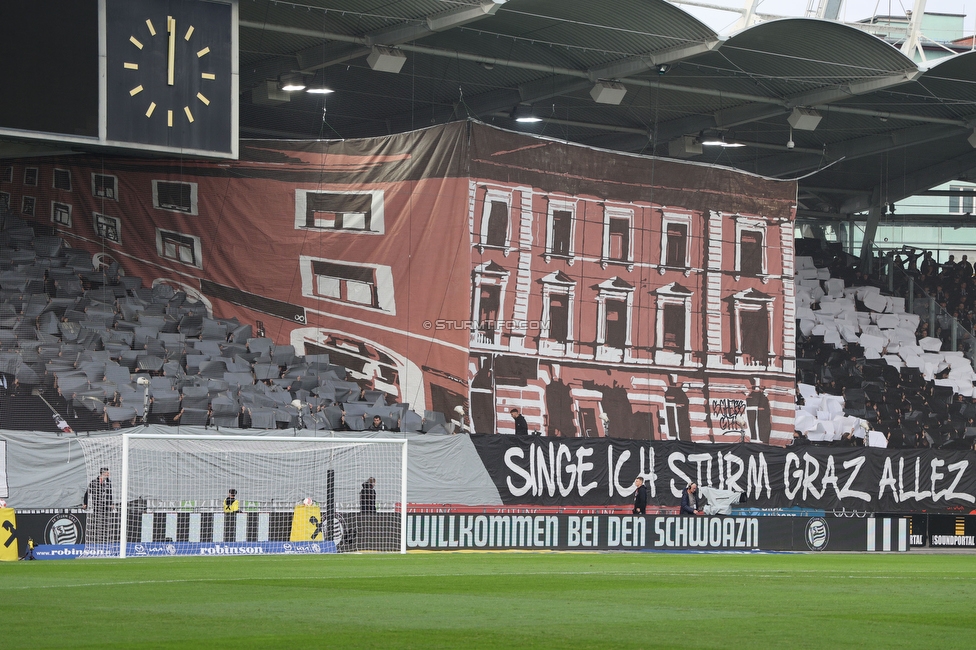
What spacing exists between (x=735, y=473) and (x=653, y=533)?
4.34 meters

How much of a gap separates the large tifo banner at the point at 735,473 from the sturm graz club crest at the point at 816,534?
6.48 feet

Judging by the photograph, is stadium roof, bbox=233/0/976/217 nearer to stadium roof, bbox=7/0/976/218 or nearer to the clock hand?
stadium roof, bbox=7/0/976/218

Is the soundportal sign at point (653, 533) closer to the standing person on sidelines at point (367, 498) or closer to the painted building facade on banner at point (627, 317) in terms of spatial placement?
the standing person on sidelines at point (367, 498)

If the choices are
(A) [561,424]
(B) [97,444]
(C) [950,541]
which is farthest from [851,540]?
(B) [97,444]

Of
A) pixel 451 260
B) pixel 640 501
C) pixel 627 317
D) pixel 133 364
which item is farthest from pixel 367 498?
pixel 627 317

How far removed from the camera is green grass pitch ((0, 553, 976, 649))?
8766 mm

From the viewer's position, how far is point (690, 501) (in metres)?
29.2

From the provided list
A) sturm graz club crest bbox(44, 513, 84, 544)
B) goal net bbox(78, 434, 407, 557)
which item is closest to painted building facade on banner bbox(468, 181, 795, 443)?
goal net bbox(78, 434, 407, 557)

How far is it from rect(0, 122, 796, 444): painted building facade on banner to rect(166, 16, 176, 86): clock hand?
569cm

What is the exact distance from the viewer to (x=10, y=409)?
2428cm

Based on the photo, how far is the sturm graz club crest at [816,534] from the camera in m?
28.9

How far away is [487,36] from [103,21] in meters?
9.84

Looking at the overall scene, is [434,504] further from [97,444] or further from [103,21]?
[103,21]

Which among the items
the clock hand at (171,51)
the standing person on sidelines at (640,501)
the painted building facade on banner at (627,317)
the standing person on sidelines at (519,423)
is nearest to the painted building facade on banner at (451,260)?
the painted building facade on banner at (627,317)
